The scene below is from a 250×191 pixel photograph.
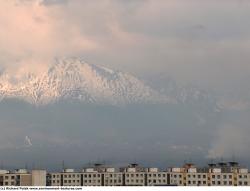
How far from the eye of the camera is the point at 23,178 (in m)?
186

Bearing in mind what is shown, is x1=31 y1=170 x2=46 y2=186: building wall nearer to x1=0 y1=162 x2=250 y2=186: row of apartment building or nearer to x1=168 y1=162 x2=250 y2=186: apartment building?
x1=0 y1=162 x2=250 y2=186: row of apartment building

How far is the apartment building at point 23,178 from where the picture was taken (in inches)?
7041

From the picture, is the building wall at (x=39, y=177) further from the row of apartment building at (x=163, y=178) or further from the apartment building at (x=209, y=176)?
the apartment building at (x=209, y=176)

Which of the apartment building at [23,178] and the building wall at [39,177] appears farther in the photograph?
the apartment building at [23,178]

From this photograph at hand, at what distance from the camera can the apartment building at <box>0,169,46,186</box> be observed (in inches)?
7041

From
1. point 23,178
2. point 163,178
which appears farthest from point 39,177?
point 163,178

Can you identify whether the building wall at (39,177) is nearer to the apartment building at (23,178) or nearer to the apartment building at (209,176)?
the apartment building at (23,178)

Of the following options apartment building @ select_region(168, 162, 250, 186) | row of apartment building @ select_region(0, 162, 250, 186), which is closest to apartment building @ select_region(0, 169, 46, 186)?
row of apartment building @ select_region(0, 162, 250, 186)

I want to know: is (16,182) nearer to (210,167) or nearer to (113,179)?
(113,179)

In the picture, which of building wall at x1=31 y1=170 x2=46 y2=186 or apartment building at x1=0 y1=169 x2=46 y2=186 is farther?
apartment building at x1=0 y1=169 x2=46 y2=186

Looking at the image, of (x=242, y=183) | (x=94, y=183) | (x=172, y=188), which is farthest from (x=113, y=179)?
(x=172, y=188)

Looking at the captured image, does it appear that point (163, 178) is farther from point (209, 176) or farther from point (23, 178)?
point (23, 178)

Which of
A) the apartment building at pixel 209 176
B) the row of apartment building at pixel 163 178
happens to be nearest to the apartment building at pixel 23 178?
the row of apartment building at pixel 163 178

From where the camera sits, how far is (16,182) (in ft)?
632
